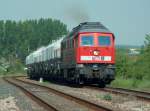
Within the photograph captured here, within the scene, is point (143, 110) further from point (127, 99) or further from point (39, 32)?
point (39, 32)

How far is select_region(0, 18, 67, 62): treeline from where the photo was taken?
13950cm

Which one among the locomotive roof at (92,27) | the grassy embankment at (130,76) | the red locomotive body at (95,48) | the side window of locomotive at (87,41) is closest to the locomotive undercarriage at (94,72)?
the red locomotive body at (95,48)

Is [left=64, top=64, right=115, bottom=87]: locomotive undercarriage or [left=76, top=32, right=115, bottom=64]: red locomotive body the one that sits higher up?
[left=76, top=32, right=115, bottom=64]: red locomotive body

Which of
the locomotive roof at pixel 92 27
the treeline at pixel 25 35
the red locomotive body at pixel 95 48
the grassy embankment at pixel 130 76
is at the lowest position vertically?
the grassy embankment at pixel 130 76

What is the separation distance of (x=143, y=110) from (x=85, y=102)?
2511mm

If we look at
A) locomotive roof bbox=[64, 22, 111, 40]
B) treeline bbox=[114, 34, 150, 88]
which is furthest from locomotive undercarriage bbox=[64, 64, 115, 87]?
treeline bbox=[114, 34, 150, 88]

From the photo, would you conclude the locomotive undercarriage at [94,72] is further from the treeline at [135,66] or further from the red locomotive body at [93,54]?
the treeline at [135,66]

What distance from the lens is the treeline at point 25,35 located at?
5492 inches

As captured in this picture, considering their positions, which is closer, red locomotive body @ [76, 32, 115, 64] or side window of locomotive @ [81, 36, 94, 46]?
red locomotive body @ [76, 32, 115, 64]

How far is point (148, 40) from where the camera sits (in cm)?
6347

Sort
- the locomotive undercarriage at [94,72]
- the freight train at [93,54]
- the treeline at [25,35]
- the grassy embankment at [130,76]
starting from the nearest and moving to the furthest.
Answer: the locomotive undercarriage at [94,72] → the freight train at [93,54] → the grassy embankment at [130,76] → the treeline at [25,35]

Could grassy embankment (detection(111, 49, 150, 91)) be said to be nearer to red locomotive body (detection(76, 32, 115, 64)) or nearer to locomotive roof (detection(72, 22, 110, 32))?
red locomotive body (detection(76, 32, 115, 64))

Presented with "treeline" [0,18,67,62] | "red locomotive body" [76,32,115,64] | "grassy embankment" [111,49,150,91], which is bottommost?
"grassy embankment" [111,49,150,91]

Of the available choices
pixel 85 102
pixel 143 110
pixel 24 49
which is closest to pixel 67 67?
pixel 85 102
